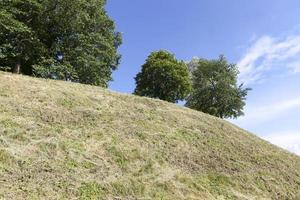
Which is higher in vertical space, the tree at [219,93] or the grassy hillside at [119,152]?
the tree at [219,93]

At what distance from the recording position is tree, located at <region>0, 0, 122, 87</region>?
118 feet

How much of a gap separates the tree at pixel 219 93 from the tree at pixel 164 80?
3910 mm

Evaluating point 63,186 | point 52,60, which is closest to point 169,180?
point 63,186

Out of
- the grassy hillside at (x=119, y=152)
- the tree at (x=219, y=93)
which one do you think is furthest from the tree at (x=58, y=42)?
the tree at (x=219, y=93)

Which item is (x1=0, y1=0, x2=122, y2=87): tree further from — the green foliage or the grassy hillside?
the green foliage

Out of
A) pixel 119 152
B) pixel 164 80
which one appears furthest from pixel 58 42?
pixel 119 152

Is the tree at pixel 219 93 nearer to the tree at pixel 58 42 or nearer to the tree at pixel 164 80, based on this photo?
the tree at pixel 164 80

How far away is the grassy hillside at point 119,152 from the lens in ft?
55.1

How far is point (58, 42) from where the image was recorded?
3872 centimetres

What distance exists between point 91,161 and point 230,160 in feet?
28.1

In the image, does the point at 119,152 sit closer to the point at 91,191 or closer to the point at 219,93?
the point at 91,191

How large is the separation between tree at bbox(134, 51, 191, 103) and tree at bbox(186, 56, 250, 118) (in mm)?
3910

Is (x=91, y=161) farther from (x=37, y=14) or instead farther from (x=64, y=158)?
(x=37, y=14)

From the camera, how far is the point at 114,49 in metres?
43.0
